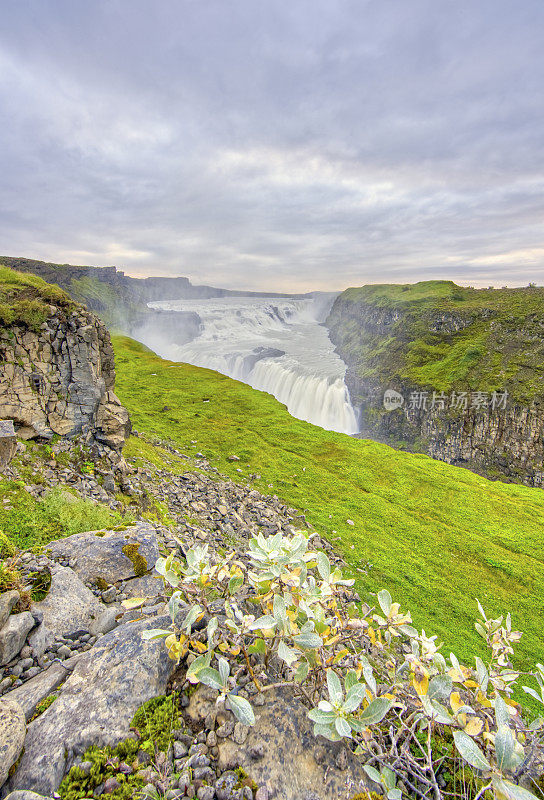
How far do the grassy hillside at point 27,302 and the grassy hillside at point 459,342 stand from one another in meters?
48.3

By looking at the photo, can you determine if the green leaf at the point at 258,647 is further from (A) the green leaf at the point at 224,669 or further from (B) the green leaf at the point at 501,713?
(B) the green leaf at the point at 501,713

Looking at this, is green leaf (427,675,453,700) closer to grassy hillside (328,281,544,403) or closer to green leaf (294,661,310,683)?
green leaf (294,661,310,683)

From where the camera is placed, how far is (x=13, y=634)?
361cm

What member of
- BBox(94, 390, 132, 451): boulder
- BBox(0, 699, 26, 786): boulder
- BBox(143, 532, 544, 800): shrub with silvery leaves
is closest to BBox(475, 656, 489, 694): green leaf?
BBox(143, 532, 544, 800): shrub with silvery leaves

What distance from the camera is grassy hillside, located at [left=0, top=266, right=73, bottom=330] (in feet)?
35.7

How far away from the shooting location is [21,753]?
2.51 meters

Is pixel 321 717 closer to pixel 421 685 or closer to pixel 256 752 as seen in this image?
pixel 421 685

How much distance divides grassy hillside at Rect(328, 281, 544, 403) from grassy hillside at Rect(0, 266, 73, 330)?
48.3 meters

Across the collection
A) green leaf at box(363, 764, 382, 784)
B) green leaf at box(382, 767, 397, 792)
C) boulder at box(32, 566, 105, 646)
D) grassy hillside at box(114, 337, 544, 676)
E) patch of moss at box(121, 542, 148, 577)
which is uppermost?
green leaf at box(363, 764, 382, 784)

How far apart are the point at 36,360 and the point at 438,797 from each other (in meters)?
13.9

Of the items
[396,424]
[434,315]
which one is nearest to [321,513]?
[396,424]

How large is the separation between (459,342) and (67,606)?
203 ft

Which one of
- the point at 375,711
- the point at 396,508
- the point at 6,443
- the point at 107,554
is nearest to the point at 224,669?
the point at 375,711

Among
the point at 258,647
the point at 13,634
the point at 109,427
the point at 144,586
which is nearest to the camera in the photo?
the point at 258,647
